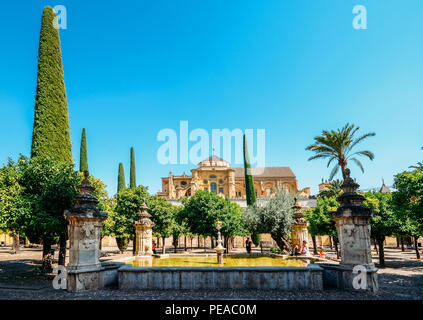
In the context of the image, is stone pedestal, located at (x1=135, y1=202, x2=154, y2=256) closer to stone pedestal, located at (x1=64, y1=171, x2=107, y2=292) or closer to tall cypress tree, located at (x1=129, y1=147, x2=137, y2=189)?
stone pedestal, located at (x1=64, y1=171, x2=107, y2=292)

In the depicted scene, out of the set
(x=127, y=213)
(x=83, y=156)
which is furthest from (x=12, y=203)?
(x=83, y=156)

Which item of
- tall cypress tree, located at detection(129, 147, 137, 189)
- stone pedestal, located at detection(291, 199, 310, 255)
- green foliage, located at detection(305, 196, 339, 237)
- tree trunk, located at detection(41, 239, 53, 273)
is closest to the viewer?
tree trunk, located at detection(41, 239, 53, 273)

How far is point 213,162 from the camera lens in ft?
240

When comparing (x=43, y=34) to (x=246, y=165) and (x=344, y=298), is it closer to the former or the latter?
(x=344, y=298)

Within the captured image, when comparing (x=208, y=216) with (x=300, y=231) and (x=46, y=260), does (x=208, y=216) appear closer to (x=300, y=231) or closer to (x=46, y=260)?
(x=300, y=231)

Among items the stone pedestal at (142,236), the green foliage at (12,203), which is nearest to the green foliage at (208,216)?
the stone pedestal at (142,236)

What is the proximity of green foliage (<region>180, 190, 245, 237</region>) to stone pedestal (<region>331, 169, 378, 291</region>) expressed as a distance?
17603 millimetres

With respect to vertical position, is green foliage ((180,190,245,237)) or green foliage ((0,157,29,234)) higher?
green foliage ((0,157,29,234))

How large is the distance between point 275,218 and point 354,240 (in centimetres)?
1211

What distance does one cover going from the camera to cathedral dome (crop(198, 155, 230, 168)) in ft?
238

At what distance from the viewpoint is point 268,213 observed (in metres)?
21.6

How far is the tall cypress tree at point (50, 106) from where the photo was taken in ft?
55.0

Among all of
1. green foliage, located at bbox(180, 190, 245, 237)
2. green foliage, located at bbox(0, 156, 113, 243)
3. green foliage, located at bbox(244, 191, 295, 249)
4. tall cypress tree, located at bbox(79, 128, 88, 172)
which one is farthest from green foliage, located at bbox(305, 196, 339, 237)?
tall cypress tree, located at bbox(79, 128, 88, 172)
